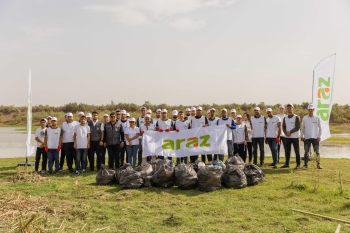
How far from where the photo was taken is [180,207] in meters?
6.49

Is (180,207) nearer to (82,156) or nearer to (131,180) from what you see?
(131,180)

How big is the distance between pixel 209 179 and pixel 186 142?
2.80 m

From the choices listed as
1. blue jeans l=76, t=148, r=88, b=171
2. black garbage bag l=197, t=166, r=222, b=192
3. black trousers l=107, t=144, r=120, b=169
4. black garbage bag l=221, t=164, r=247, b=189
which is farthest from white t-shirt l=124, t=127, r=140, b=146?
black garbage bag l=221, t=164, r=247, b=189

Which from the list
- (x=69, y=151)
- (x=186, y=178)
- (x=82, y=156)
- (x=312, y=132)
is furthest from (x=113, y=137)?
(x=312, y=132)

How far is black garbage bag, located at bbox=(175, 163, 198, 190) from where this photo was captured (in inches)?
307

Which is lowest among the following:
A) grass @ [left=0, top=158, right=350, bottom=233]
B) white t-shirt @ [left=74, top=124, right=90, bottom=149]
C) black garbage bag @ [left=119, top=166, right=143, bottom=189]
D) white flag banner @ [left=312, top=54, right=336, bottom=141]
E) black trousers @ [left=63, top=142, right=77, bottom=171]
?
grass @ [left=0, top=158, right=350, bottom=233]

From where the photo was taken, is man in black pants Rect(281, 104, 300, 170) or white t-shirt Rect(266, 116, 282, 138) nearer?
man in black pants Rect(281, 104, 300, 170)

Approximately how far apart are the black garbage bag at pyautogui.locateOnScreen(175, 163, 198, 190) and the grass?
0.16 metres

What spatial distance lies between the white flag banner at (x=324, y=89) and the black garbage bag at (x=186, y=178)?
21.2 ft

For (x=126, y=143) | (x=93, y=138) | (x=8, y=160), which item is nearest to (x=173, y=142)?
(x=126, y=143)

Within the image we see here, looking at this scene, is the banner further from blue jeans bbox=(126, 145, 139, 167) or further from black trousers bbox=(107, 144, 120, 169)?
black trousers bbox=(107, 144, 120, 169)

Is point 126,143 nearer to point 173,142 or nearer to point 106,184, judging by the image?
point 173,142

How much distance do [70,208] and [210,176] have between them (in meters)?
3.01

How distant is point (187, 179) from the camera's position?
7797mm
